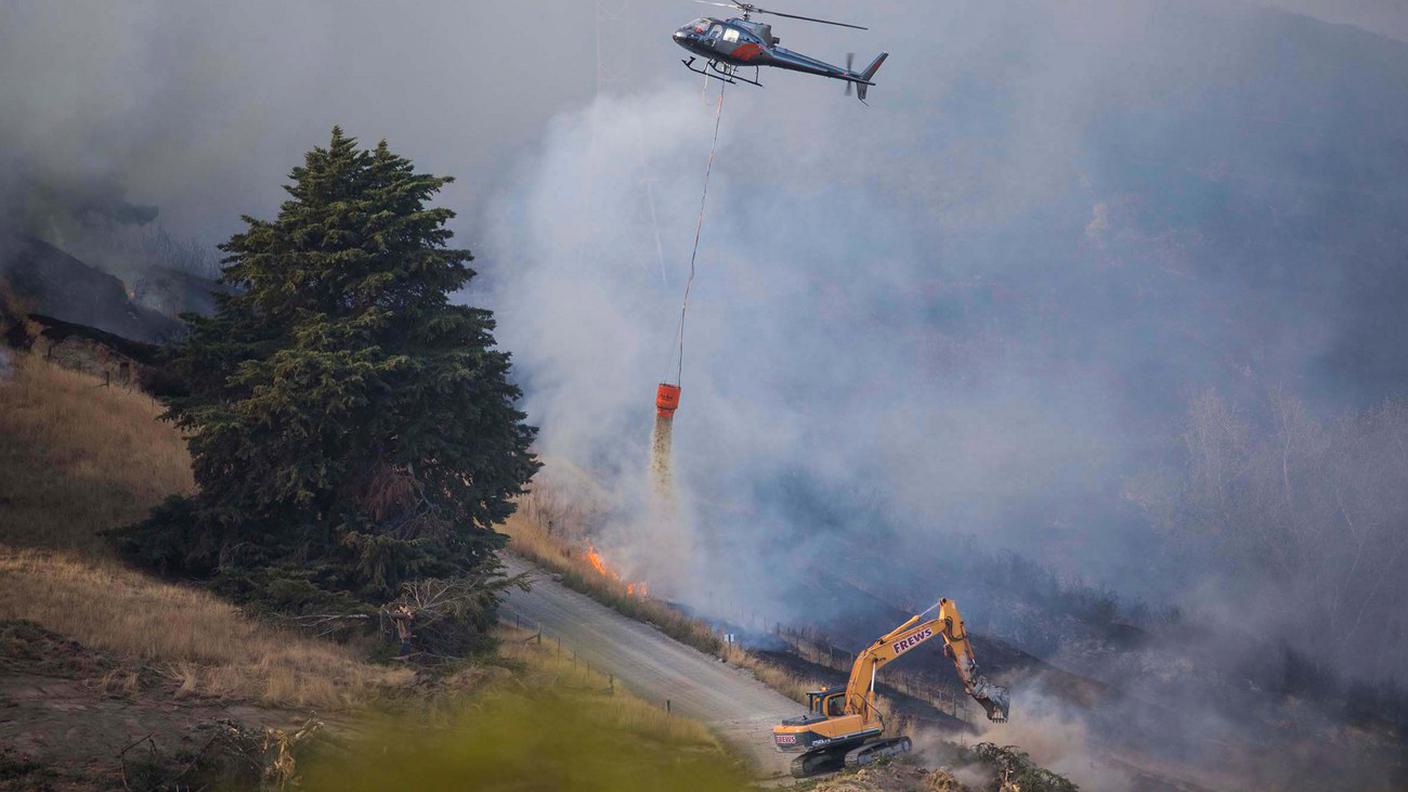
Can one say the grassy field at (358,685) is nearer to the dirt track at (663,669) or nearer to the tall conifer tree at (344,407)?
the dirt track at (663,669)

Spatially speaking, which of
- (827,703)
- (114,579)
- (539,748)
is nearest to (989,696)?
(827,703)

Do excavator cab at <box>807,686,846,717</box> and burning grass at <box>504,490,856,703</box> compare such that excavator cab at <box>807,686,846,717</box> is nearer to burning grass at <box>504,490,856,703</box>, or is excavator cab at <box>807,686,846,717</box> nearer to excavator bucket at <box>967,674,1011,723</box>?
excavator bucket at <box>967,674,1011,723</box>

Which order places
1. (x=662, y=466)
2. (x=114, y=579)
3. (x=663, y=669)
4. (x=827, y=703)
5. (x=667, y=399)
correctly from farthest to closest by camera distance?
1. (x=662, y=466)
2. (x=663, y=669)
3. (x=667, y=399)
4. (x=114, y=579)
5. (x=827, y=703)

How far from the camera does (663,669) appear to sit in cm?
3362

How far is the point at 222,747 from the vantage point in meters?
18.8

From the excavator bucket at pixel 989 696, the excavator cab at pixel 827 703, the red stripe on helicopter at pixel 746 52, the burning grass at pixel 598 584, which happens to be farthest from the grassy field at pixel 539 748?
the red stripe on helicopter at pixel 746 52

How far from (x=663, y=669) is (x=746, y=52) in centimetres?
1915

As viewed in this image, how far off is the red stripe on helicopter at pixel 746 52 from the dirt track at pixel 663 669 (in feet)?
61.9

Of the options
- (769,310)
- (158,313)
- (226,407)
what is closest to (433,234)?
(226,407)

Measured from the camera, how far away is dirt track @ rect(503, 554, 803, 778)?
2953 centimetres

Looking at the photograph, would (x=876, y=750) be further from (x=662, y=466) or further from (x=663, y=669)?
(x=662, y=466)

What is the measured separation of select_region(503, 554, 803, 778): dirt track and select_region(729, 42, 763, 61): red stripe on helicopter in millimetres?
18881

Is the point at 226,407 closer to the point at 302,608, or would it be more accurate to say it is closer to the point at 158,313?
the point at 302,608

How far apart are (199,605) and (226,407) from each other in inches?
222
